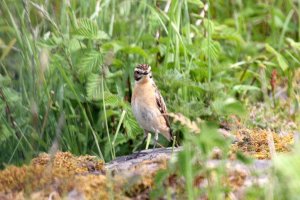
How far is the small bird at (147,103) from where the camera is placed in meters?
6.35

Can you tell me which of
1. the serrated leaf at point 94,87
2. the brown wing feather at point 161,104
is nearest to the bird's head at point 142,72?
the brown wing feather at point 161,104

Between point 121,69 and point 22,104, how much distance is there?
92cm

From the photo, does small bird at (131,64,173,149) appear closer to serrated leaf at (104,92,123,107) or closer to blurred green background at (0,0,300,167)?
blurred green background at (0,0,300,167)

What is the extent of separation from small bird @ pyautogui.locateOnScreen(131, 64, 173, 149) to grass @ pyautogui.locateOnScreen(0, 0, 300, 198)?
0.12 meters

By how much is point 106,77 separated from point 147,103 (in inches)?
17.4

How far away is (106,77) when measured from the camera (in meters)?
6.60

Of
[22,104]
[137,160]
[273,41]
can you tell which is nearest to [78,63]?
[22,104]

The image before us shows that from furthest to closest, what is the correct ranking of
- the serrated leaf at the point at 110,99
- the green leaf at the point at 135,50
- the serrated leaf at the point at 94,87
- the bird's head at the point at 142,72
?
the green leaf at the point at 135,50 < the bird's head at the point at 142,72 < the serrated leaf at the point at 94,87 < the serrated leaf at the point at 110,99

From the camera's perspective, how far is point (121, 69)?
22.8 ft

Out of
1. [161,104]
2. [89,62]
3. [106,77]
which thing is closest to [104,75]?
[106,77]

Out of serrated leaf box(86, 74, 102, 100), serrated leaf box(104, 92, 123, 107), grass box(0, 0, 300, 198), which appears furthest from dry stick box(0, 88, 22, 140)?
serrated leaf box(104, 92, 123, 107)

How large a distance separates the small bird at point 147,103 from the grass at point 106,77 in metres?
0.12

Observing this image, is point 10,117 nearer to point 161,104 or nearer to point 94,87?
point 94,87

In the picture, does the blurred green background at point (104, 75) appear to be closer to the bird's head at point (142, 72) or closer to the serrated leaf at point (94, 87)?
the serrated leaf at point (94, 87)
